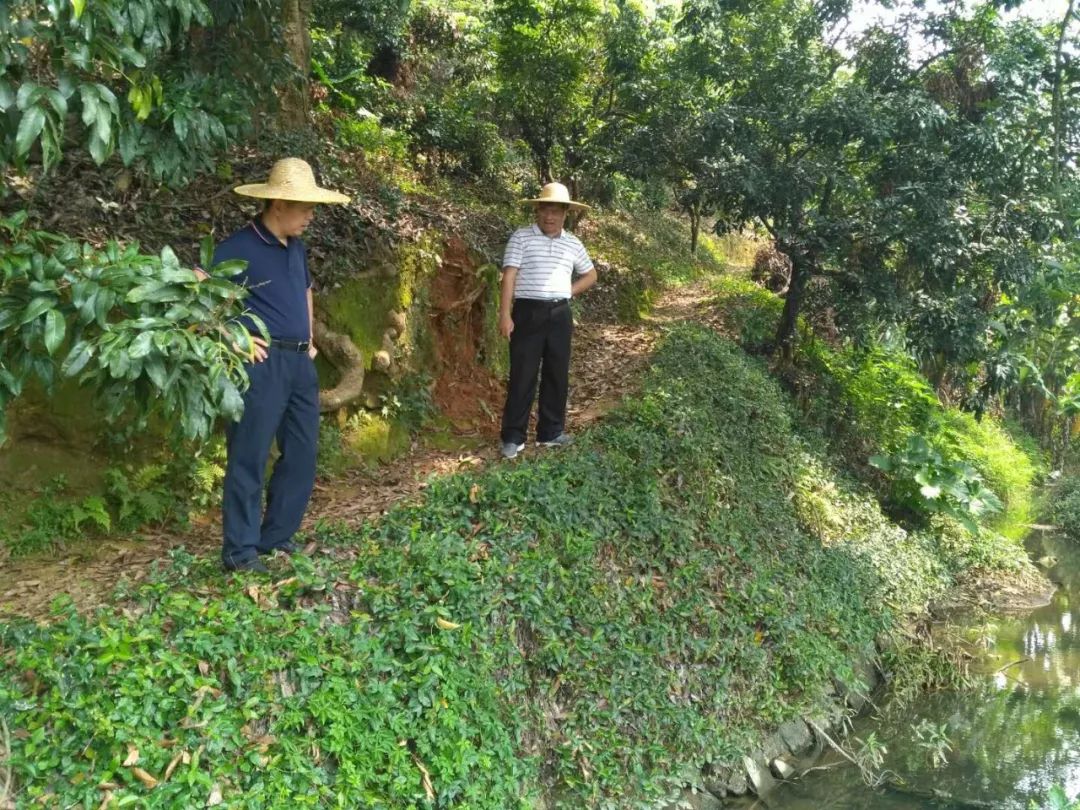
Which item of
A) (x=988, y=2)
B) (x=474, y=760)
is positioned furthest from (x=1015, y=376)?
(x=474, y=760)

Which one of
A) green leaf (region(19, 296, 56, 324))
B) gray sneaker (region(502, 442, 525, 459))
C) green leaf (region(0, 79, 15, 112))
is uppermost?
green leaf (region(0, 79, 15, 112))

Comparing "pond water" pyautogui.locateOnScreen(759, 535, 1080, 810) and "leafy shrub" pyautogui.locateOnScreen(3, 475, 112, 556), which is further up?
"leafy shrub" pyautogui.locateOnScreen(3, 475, 112, 556)

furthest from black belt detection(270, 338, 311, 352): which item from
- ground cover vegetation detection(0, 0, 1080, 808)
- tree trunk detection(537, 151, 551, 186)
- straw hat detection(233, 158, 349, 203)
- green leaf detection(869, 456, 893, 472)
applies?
tree trunk detection(537, 151, 551, 186)

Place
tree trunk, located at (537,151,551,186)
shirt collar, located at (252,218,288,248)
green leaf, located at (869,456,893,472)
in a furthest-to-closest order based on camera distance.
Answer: tree trunk, located at (537,151,551,186) → green leaf, located at (869,456,893,472) → shirt collar, located at (252,218,288,248)

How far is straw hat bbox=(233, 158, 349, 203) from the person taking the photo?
419 centimetres

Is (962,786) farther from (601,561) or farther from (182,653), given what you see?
(182,653)

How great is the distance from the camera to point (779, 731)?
6.36 metres

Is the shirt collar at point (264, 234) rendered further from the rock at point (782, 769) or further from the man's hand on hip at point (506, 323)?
the rock at point (782, 769)

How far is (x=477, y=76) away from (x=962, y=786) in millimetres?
11211

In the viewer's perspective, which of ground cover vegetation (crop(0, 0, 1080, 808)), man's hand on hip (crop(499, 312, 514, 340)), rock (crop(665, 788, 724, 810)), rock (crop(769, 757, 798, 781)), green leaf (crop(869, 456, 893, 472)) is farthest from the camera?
green leaf (crop(869, 456, 893, 472))

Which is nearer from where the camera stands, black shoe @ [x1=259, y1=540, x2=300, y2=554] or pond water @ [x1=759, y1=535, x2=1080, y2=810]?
black shoe @ [x1=259, y1=540, x2=300, y2=554]

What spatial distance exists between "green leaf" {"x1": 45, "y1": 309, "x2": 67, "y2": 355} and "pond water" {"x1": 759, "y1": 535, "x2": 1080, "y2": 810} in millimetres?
5340

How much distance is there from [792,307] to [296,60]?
6.70 m

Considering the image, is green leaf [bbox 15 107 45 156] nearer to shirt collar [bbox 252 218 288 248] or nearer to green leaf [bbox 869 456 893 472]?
shirt collar [bbox 252 218 288 248]
